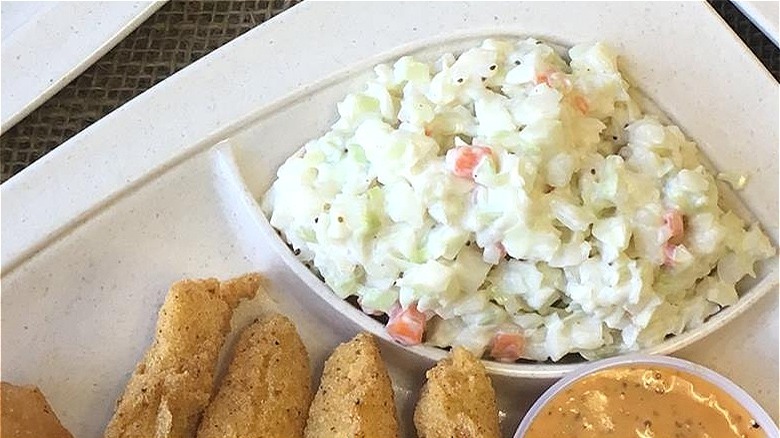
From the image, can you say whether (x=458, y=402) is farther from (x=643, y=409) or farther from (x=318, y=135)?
(x=318, y=135)

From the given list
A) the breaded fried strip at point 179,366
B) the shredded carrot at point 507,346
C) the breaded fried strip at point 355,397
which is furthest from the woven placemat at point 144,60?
the shredded carrot at point 507,346

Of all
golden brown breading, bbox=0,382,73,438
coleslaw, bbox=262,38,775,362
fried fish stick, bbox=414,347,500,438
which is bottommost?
fried fish stick, bbox=414,347,500,438

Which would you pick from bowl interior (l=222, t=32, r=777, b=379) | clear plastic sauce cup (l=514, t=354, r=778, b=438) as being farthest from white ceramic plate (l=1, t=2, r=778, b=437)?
clear plastic sauce cup (l=514, t=354, r=778, b=438)

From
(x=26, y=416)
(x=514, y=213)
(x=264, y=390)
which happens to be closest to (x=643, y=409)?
(x=514, y=213)

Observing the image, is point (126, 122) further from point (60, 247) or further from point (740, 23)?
point (740, 23)

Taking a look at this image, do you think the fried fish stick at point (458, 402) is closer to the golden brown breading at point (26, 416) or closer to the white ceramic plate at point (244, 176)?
the white ceramic plate at point (244, 176)

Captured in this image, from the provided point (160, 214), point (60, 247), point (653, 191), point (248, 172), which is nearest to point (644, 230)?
point (653, 191)

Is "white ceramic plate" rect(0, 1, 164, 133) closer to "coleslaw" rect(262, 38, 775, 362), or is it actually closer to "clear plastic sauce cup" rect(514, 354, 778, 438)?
"coleslaw" rect(262, 38, 775, 362)
